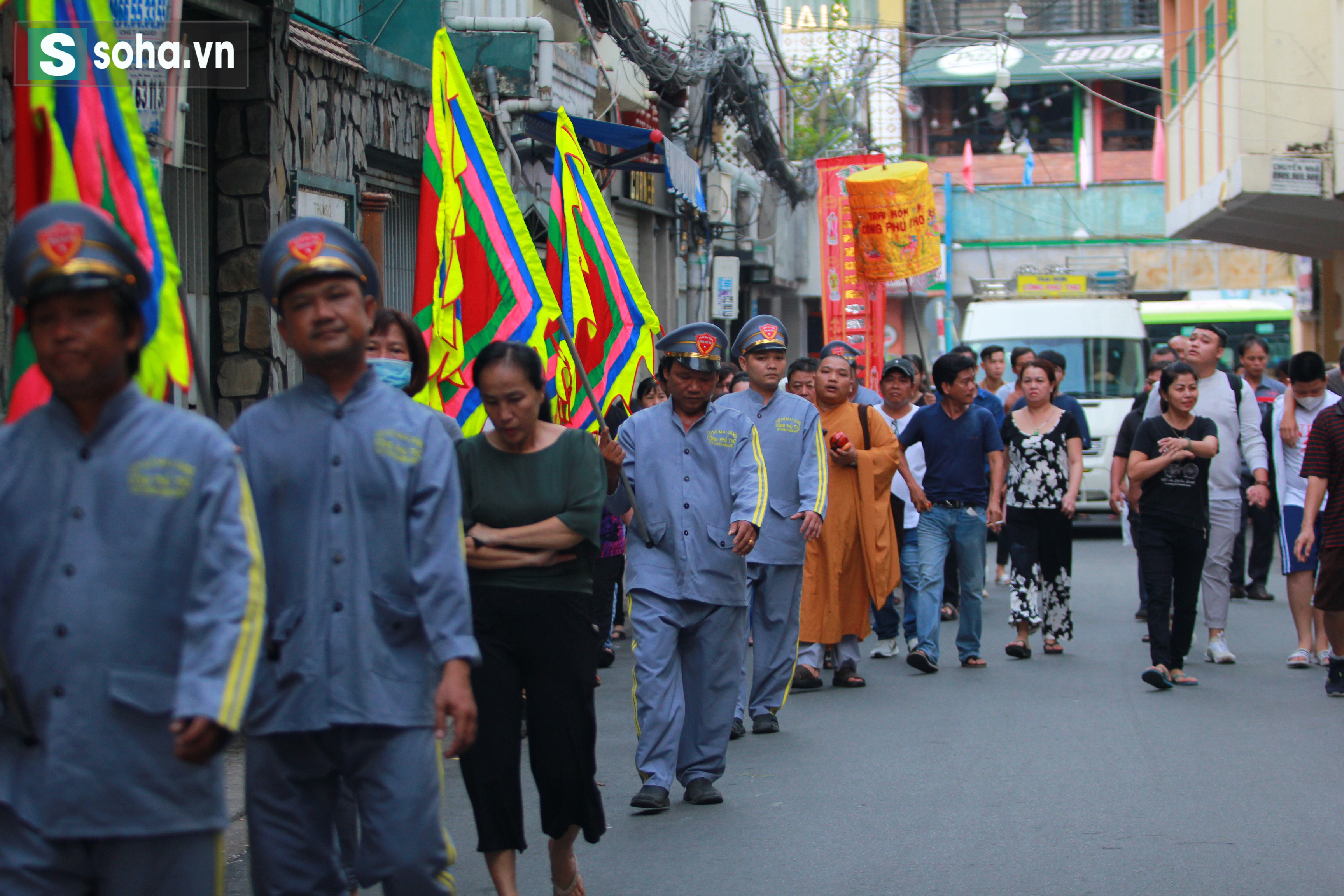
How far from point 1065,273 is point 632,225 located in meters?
6.81

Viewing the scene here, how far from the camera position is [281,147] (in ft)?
30.5

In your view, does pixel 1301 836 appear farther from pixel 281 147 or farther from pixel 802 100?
pixel 802 100

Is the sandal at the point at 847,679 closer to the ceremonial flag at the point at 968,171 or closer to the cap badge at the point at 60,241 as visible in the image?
the cap badge at the point at 60,241

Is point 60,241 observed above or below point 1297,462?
above

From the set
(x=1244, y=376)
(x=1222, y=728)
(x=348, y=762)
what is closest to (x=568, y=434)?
(x=348, y=762)

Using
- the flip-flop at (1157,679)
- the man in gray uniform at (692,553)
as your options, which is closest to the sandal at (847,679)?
the flip-flop at (1157,679)

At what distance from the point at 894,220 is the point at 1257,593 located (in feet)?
23.8

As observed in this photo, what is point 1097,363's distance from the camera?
67.4 ft

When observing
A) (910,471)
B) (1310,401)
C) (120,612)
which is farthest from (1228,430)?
(120,612)

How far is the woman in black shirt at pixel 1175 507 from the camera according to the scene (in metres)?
9.12

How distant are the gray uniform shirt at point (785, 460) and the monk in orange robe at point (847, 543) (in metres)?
0.88

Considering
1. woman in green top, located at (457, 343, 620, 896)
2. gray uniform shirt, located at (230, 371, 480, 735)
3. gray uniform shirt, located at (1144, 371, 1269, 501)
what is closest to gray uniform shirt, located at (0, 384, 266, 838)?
gray uniform shirt, located at (230, 371, 480, 735)

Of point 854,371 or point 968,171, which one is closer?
point 854,371

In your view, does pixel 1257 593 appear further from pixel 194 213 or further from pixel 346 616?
pixel 346 616
